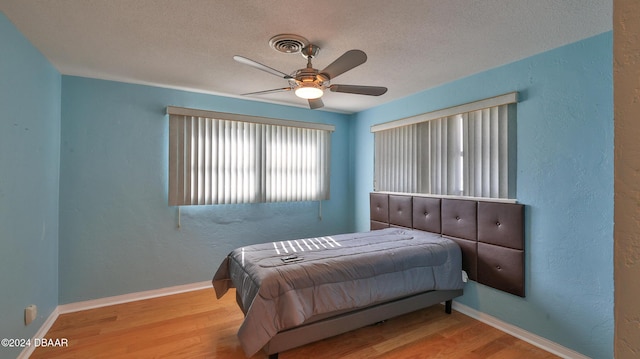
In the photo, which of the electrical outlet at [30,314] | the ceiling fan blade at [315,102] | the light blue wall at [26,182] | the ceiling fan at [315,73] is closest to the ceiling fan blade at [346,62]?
the ceiling fan at [315,73]

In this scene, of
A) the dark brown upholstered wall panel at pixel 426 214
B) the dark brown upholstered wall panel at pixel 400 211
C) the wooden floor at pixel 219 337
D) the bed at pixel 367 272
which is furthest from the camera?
the dark brown upholstered wall panel at pixel 400 211

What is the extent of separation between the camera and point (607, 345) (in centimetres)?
199

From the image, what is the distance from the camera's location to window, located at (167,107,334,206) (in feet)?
10.8

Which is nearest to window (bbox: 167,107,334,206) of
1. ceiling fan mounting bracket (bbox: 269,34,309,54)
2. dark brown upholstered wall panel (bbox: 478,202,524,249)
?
Answer: ceiling fan mounting bracket (bbox: 269,34,309,54)

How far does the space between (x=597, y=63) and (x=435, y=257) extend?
6.27ft

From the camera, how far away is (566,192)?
2.21 m

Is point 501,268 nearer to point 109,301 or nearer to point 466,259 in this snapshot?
point 466,259

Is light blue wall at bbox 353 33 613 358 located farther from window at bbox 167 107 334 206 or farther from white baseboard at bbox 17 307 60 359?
white baseboard at bbox 17 307 60 359

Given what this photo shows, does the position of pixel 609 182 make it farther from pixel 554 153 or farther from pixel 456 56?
pixel 456 56

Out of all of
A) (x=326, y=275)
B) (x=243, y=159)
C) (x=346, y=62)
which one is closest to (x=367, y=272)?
(x=326, y=275)

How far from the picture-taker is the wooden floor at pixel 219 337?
2211 mm

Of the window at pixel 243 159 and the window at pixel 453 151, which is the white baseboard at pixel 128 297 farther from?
the window at pixel 453 151

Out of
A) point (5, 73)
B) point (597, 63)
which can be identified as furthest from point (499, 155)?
point (5, 73)

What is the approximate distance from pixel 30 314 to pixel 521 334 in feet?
13.0
